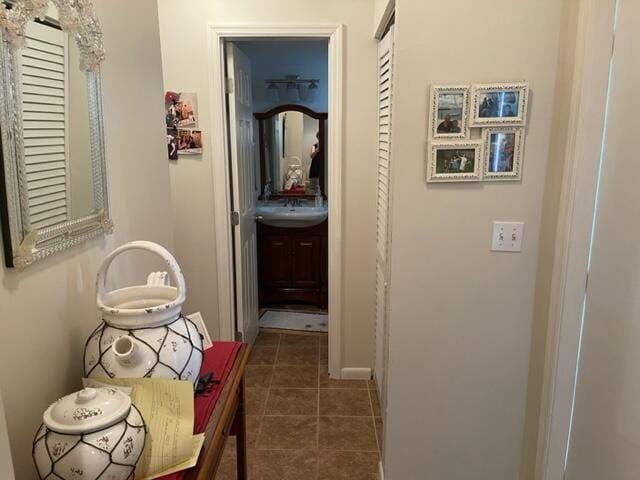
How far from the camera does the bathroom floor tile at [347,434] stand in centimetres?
242

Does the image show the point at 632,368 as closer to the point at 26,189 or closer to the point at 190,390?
the point at 190,390

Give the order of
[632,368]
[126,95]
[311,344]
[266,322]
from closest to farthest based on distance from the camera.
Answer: [632,368]
[126,95]
[311,344]
[266,322]

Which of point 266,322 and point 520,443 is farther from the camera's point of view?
point 266,322

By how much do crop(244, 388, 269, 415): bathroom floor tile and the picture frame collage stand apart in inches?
68.9

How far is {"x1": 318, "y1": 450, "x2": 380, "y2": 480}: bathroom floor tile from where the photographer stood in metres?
2.21

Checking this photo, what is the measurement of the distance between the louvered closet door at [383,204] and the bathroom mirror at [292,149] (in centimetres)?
170

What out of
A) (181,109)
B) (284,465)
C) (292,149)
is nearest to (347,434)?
(284,465)

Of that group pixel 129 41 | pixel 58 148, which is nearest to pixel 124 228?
pixel 58 148

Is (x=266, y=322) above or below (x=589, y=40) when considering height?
below

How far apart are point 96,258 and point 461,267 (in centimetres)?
125

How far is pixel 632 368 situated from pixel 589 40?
3.25 feet

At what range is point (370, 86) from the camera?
2.74m

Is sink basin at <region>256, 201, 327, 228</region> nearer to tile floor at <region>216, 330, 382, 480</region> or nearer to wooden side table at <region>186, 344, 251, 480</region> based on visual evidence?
tile floor at <region>216, 330, 382, 480</region>

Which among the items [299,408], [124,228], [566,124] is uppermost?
[566,124]
